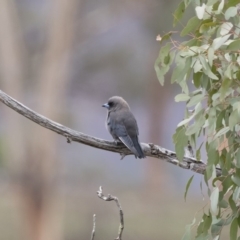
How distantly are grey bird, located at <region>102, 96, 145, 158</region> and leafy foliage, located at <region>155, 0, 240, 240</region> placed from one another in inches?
22.3

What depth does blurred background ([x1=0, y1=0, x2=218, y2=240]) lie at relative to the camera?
216 inches

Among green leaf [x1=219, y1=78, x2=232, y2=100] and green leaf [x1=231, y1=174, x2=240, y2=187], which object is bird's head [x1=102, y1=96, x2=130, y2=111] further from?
green leaf [x1=219, y1=78, x2=232, y2=100]

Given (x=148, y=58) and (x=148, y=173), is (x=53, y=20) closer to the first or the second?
(x=148, y=58)

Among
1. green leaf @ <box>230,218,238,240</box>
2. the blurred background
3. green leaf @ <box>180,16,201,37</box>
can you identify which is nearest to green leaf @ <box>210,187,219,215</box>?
green leaf @ <box>230,218,238,240</box>

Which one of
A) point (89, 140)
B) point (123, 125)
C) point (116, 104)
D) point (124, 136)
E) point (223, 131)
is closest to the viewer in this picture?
point (223, 131)

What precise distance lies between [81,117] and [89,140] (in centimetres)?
452

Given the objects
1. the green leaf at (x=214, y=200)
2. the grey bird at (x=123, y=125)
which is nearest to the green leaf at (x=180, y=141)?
the green leaf at (x=214, y=200)

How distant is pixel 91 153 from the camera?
22.7 ft

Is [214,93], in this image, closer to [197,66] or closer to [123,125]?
[197,66]

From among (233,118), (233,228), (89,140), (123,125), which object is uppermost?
(123,125)

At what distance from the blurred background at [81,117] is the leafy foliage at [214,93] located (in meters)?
3.79

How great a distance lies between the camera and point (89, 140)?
1.91 m

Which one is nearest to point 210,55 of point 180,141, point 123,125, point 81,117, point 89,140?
point 180,141

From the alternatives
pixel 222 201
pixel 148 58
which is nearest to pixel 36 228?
pixel 148 58
